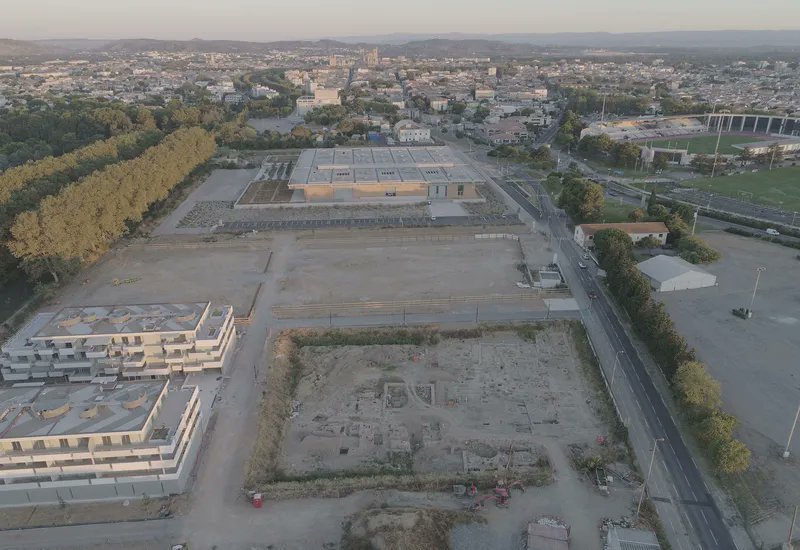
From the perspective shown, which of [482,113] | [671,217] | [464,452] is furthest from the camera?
[482,113]

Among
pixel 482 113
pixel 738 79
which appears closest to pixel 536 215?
pixel 482 113

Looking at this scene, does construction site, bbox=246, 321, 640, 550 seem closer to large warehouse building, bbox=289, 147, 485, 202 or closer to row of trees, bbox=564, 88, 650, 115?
large warehouse building, bbox=289, 147, 485, 202

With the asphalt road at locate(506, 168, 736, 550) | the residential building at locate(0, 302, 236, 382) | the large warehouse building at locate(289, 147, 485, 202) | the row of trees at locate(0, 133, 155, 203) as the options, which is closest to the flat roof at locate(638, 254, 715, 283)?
the asphalt road at locate(506, 168, 736, 550)

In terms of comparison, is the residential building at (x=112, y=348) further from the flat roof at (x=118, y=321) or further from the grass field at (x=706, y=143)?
the grass field at (x=706, y=143)

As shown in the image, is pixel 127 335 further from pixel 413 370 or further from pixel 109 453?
pixel 413 370

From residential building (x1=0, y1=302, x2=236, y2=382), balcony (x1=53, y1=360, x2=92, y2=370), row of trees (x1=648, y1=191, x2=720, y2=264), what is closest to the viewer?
balcony (x1=53, y1=360, x2=92, y2=370)

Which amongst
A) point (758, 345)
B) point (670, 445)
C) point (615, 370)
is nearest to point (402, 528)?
point (670, 445)

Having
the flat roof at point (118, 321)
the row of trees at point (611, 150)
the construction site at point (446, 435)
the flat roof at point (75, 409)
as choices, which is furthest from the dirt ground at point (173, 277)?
the row of trees at point (611, 150)
